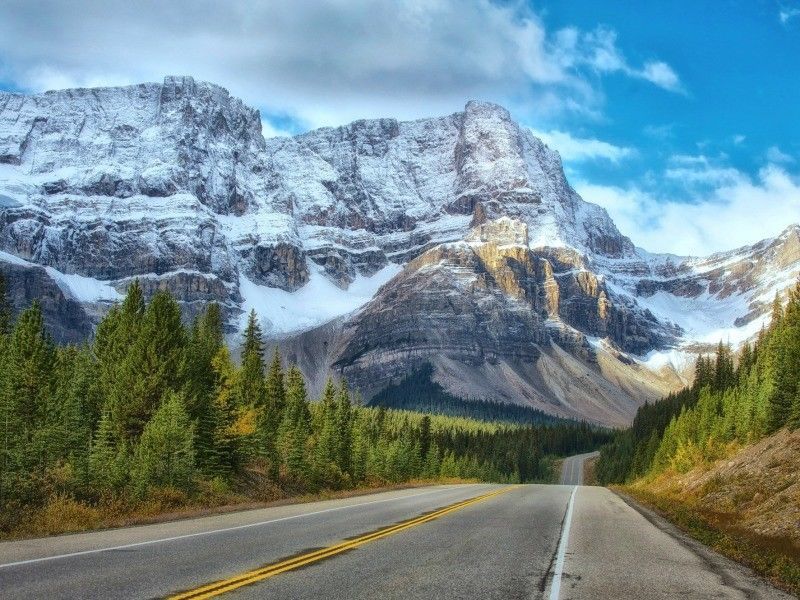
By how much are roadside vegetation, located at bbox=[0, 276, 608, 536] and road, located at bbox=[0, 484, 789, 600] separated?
13.6 feet

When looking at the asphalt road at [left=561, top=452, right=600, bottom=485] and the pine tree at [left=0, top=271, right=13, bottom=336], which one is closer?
the pine tree at [left=0, top=271, right=13, bottom=336]

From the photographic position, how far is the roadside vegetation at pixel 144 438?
23.6m

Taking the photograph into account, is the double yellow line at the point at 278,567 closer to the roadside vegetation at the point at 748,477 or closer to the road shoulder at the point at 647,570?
the road shoulder at the point at 647,570

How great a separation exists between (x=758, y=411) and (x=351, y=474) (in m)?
28.5

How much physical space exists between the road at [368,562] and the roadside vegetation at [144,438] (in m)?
4.15

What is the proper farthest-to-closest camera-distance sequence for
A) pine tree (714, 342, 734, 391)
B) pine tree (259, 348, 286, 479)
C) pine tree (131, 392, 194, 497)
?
pine tree (714, 342, 734, 391), pine tree (259, 348, 286, 479), pine tree (131, 392, 194, 497)

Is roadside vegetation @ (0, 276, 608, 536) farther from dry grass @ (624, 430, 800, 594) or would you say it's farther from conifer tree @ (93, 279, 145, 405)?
dry grass @ (624, 430, 800, 594)

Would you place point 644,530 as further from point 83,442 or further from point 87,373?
point 87,373

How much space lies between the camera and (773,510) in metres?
25.8

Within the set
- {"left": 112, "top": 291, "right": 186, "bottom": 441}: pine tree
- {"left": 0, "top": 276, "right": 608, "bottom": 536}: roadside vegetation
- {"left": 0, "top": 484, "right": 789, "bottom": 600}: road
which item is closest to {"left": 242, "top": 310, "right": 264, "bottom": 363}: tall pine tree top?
{"left": 0, "top": 276, "right": 608, "bottom": 536}: roadside vegetation

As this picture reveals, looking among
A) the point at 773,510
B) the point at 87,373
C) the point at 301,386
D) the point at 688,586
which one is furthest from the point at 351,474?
the point at 688,586

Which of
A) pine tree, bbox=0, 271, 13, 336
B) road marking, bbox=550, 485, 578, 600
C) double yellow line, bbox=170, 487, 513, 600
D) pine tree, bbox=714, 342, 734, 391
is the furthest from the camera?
pine tree, bbox=714, 342, 734, 391

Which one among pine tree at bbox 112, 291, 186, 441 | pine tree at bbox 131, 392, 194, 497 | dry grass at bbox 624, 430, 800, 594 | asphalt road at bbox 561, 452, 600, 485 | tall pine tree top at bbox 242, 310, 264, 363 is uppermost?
tall pine tree top at bbox 242, 310, 264, 363

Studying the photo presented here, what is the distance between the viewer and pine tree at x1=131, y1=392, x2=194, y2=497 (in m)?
28.6
